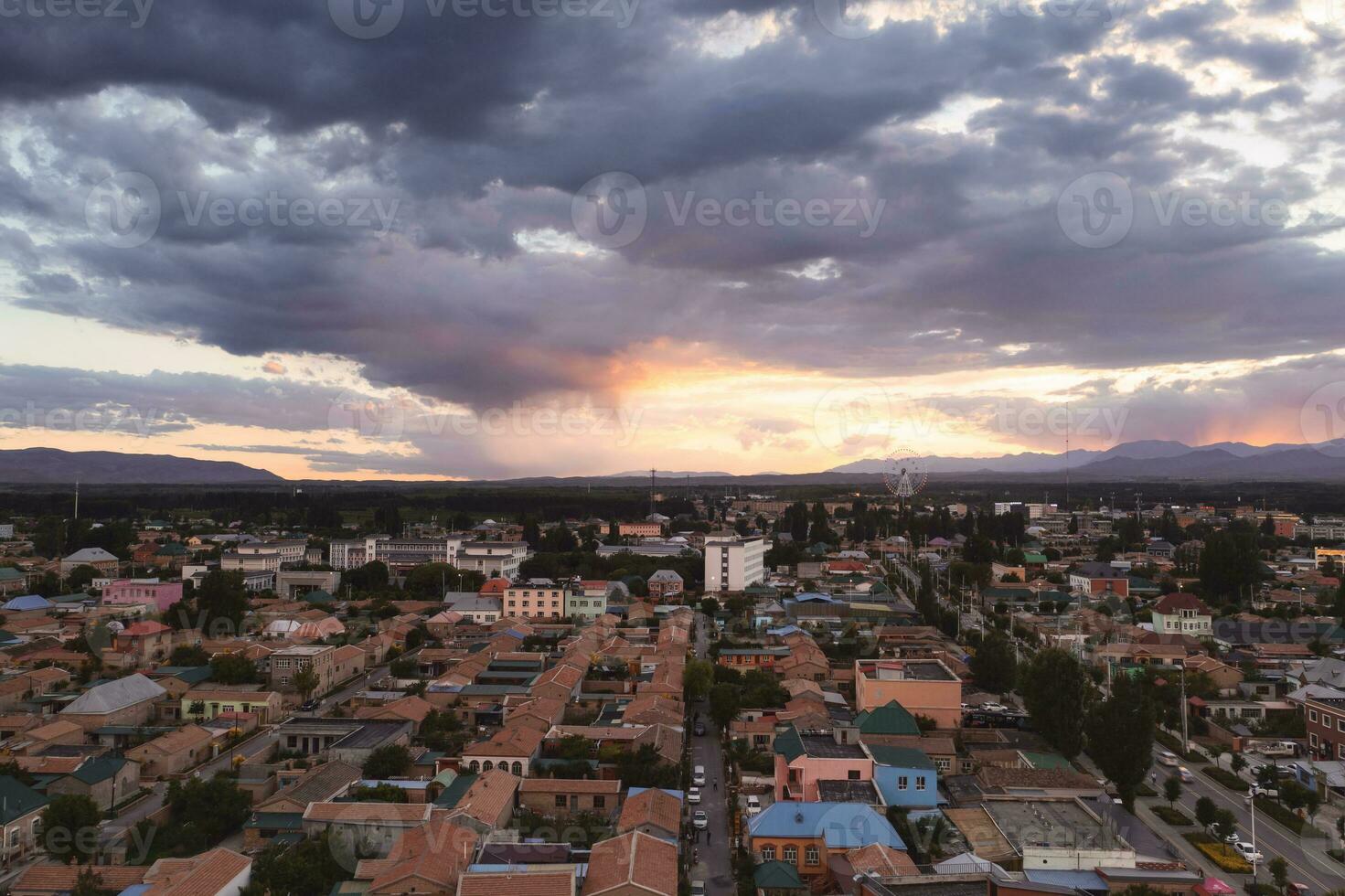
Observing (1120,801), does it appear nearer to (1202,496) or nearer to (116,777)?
(116,777)

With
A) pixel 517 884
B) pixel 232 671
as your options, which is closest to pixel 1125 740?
pixel 517 884

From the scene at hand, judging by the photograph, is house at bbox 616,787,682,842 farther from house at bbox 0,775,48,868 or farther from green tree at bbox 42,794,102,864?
house at bbox 0,775,48,868

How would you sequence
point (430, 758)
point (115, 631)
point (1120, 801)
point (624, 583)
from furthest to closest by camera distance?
1. point (624, 583)
2. point (115, 631)
3. point (430, 758)
4. point (1120, 801)


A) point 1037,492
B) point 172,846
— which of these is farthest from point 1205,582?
point 1037,492

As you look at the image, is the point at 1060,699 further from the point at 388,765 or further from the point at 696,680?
the point at 388,765

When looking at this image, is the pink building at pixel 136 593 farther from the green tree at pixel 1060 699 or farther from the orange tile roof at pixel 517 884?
the green tree at pixel 1060 699
